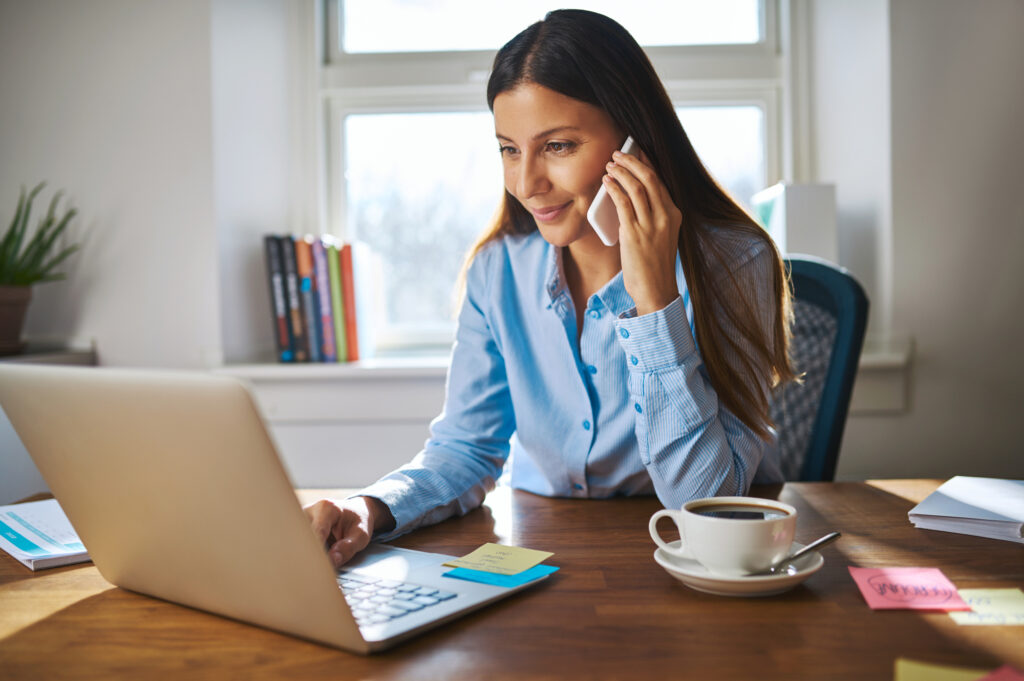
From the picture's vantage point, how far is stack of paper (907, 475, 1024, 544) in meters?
0.93

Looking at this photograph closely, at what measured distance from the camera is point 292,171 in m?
2.54

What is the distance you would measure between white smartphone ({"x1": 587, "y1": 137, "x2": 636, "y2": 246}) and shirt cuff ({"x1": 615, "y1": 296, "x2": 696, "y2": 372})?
158 millimetres

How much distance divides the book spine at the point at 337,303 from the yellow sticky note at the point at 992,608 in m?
1.77

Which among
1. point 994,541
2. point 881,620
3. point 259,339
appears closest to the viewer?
point 881,620

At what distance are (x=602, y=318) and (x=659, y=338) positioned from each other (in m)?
0.18

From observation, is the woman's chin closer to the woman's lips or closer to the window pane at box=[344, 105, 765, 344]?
the woman's lips

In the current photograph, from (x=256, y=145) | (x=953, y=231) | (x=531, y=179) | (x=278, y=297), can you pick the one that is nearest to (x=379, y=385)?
(x=278, y=297)

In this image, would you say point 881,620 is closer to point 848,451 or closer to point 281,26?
point 848,451

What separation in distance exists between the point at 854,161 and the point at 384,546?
6.08ft

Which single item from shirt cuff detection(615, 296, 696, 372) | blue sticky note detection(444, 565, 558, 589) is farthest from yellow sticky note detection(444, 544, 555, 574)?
shirt cuff detection(615, 296, 696, 372)

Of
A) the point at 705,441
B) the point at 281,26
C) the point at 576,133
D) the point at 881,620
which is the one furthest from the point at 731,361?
the point at 281,26

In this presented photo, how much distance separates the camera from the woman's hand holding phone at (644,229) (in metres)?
1.12

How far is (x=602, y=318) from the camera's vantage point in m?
1.26

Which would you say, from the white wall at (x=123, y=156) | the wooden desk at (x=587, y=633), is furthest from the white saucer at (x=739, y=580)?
the white wall at (x=123, y=156)
